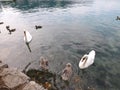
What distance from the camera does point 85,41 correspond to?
2806cm

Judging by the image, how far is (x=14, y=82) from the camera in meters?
13.8

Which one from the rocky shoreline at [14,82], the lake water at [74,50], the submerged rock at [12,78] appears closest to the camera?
the rocky shoreline at [14,82]

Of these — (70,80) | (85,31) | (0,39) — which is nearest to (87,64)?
(70,80)

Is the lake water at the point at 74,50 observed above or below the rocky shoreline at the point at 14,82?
below

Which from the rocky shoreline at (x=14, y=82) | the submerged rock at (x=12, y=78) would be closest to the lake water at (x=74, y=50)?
the rocky shoreline at (x=14, y=82)

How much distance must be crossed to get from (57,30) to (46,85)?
20661 millimetres

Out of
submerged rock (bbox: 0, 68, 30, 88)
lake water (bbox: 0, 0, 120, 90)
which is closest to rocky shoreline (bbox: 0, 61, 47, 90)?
submerged rock (bbox: 0, 68, 30, 88)

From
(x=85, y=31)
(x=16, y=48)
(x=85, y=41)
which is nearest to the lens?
(x=16, y=48)

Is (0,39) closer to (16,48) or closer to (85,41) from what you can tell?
(16,48)

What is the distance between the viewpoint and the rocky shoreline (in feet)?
43.0

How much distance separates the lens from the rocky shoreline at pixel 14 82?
515 inches

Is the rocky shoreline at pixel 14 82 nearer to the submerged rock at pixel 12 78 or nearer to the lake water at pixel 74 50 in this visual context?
the submerged rock at pixel 12 78

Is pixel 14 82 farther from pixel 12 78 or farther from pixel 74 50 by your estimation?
pixel 74 50

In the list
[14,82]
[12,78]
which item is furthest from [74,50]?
[14,82]
